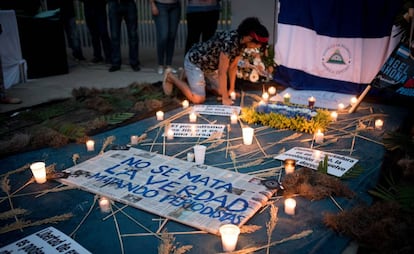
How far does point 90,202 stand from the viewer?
2.09 meters

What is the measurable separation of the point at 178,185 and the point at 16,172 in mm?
1137

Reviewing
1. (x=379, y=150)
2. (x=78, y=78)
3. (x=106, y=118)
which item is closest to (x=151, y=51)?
(x=78, y=78)

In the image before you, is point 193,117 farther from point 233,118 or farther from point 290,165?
point 290,165

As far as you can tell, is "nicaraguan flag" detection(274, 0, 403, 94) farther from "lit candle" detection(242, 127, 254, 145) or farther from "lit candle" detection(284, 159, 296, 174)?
"lit candle" detection(284, 159, 296, 174)

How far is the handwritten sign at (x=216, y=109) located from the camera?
3.63m

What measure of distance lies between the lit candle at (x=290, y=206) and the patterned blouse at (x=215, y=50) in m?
2.03

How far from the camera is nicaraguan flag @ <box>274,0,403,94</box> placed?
399 cm

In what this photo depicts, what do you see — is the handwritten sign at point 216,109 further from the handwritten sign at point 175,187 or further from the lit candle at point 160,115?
the handwritten sign at point 175,187

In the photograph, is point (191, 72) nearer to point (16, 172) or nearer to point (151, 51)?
point (16, 172)

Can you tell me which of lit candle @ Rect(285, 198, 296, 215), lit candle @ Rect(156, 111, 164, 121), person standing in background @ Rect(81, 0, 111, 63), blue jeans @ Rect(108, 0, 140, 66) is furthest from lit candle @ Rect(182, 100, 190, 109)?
person standing in background @ Rect(81, 0, 111, 63)

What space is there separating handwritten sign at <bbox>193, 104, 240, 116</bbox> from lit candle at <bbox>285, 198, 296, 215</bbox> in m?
1.75

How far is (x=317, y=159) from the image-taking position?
2.54 meters

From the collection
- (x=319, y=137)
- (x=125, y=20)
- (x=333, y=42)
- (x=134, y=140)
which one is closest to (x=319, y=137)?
(x=319, y=137)

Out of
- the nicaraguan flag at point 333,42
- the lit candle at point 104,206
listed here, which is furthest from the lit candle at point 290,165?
the nicaraguan flag at point 333,42
